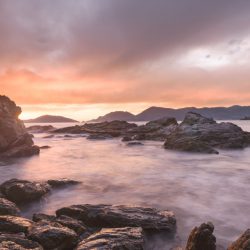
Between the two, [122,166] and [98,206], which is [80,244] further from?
[122,166]

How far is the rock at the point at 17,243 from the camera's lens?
6754 mm

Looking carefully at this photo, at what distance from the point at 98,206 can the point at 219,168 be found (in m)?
13.9

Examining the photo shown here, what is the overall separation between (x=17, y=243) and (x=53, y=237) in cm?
88

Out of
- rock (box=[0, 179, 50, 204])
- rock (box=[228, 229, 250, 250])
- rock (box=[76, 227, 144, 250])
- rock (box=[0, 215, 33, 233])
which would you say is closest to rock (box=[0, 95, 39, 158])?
rock (box=[0, 179, 50, 204])

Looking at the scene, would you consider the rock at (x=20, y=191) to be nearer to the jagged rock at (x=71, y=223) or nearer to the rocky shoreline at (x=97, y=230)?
the rocky shoreline at (x=97, y=230)

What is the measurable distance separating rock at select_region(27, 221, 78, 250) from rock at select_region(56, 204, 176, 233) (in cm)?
172

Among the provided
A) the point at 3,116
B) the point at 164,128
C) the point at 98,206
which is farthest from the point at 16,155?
the point at 164,128

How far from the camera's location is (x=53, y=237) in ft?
25.1

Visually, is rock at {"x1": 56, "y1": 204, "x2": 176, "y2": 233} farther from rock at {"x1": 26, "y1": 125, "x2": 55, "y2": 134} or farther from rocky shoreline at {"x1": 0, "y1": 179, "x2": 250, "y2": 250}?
rock at {"x1": 26, "y1": 125, "x2": 55, "y2": 134}

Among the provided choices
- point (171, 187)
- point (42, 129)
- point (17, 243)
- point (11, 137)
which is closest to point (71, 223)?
point (17, 243)

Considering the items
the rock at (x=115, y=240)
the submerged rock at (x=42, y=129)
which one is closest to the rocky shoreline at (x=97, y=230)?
the rock at (x=115, y=240)

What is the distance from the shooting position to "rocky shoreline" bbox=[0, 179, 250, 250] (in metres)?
7.14

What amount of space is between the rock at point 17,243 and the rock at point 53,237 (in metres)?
0.30

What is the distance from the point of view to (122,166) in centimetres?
2422
